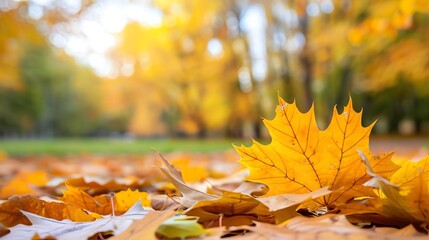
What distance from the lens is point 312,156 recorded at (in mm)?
778

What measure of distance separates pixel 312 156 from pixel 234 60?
637 inches

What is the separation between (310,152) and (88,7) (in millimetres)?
5216

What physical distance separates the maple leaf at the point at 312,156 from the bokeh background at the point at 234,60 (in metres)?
3.42

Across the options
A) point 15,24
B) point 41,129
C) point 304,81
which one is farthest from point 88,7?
point 41,129

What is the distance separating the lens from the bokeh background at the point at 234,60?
6688mm

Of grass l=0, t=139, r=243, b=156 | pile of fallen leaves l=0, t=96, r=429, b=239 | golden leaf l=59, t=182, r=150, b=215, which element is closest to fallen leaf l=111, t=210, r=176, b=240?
pile of fallen leaves l=0, t=96, r=429, b=239

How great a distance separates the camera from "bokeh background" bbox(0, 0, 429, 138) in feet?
21.9

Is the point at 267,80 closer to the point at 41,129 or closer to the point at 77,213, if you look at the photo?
the point at 77,213

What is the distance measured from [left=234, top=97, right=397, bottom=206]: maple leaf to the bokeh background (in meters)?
3.42

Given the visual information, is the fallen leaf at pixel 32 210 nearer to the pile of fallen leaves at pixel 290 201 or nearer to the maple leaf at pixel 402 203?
the pile of fallen leaves at pixel 290 201

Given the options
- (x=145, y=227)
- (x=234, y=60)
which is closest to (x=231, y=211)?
(x=145, y=227)

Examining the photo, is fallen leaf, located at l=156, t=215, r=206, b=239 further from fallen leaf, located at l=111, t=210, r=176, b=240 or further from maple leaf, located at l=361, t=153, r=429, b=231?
maple leaf, located at l=361, t=153, r=429, b=231

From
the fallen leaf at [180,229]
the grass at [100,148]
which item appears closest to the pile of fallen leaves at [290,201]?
the fallen leaf at [180,229]

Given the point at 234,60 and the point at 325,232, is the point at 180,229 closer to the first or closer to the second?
the point at 325,232
